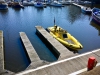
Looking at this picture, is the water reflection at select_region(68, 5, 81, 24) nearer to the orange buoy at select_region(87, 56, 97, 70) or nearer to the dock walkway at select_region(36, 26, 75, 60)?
the dock walkway at select_region(36, 26, 75, 60)

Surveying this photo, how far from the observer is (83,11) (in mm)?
43094

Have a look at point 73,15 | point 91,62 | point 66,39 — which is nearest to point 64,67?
point 91,62

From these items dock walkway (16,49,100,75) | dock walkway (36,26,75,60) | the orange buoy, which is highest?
the orange buoy

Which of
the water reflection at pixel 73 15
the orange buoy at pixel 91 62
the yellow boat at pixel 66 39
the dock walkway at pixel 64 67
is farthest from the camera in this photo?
the water reflection at pixel 73 15

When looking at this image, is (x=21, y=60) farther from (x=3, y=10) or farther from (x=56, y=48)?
(x=3, y=10)

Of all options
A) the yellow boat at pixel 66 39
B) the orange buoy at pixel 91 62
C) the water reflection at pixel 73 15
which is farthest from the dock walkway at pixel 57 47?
the water reflection at pixel 73 15

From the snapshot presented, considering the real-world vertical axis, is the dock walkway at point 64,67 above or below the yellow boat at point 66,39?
above

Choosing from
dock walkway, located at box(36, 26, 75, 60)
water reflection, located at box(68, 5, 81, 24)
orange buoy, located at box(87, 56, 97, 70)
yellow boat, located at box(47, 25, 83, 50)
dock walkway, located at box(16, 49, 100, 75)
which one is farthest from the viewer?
water reflection, located at box(68, 5, 81, 24)

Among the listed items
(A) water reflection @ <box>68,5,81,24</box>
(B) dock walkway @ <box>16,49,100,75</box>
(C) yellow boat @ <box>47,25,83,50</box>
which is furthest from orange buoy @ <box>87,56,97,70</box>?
(A) water reflection @ <box>68,5,81,24</box>

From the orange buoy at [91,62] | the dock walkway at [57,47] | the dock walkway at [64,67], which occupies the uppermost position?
the orange buoy at [91,62]

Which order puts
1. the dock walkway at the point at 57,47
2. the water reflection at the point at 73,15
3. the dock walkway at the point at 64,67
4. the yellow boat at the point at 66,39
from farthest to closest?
the water reflection at the point at 73,15 < the yellow boat at the point at 66,39 < the dock walkway at the point at 57,47 < the dock walkway at the point at 64,67

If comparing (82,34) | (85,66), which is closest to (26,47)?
(85,66)

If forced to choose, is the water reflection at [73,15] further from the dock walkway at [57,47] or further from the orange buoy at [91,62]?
the orange buoy at [91,62]

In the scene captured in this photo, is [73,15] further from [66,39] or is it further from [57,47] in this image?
[57,47]
